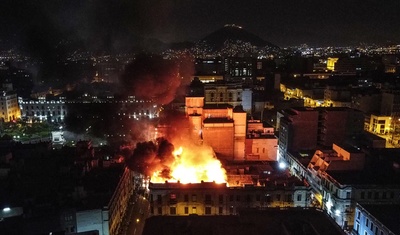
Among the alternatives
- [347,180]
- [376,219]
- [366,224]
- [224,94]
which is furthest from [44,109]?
[376,219]

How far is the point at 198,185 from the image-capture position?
22.2m

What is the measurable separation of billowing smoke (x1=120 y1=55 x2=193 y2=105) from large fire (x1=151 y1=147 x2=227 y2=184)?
1885cm

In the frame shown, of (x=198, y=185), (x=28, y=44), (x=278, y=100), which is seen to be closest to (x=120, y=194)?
(x=198, y=185)

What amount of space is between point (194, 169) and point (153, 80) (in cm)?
2893

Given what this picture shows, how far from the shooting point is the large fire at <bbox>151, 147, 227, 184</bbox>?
80.4 feet

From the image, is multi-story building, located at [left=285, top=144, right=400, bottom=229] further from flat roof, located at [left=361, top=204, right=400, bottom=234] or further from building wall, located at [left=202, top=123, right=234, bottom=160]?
building wall, located at [left=202, top=123, right=234, bottom=160]

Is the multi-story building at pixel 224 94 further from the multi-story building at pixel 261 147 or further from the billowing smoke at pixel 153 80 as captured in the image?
the multi-story building at pixel 261 147

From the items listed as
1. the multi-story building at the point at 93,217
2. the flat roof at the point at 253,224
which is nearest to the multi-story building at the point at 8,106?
the multi-story building at the point at 93,217

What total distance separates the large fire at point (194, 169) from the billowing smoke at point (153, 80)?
1885 centimetres

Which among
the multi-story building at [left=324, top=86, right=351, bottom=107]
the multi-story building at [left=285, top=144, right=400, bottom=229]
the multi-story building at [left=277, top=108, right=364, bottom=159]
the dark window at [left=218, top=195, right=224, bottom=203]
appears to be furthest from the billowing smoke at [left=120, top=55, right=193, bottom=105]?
the dark window at [left=218, top=195, right=224, bottom=203]

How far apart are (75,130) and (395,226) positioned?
3403 centimetres

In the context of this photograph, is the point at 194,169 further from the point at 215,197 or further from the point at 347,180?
the point at 347,180

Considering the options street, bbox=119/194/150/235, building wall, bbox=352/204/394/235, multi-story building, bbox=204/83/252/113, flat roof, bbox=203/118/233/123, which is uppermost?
multi-story building, bbox=204/83/252/113

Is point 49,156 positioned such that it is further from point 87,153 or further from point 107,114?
point 107,114
